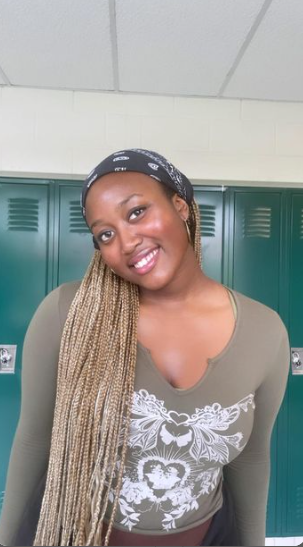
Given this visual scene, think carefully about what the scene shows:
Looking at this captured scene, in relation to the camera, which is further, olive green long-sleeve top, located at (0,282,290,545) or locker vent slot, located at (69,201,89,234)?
locker vent slot, located at (69,201,89,234)

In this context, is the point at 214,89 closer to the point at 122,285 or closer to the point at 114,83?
the point at 114,83

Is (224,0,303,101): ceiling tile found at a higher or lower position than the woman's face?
higher

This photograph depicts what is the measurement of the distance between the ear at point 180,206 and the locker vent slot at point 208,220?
1.24 meters

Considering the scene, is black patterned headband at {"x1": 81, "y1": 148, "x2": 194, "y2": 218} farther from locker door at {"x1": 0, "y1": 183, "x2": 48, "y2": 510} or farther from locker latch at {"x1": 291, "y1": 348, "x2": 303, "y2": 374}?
locker latch at {"x1": 291, "y1": 348, "x2": 303, "y2": 374}

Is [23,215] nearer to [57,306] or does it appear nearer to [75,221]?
[75,221]

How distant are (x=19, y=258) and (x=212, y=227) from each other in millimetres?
1038

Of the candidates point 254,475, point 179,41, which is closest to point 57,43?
point 179,41

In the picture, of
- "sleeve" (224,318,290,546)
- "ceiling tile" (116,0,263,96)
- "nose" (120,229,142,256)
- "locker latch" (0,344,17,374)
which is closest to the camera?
"nose" (120,229,142,256)

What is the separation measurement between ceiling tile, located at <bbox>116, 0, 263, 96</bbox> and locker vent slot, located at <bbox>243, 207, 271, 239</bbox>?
2.18 feet

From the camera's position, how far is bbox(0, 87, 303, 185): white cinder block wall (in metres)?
1.88

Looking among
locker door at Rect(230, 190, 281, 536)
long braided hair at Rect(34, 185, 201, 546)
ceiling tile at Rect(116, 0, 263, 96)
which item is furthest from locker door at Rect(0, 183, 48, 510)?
long braided hair at Rect(34, 185, 201, 546)

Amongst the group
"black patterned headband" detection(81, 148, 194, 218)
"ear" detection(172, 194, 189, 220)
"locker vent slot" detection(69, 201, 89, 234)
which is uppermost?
"locker vent slot" detection(69, 201, 89, 234)

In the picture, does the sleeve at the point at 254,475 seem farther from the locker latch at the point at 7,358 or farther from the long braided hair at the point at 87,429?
the locker latch at the point at 7,358

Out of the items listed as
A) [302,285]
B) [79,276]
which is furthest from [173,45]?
[302,285]
